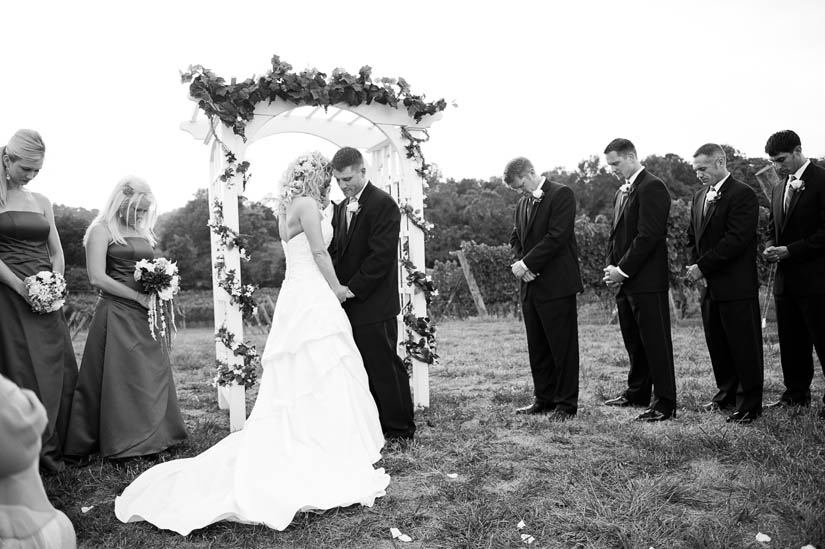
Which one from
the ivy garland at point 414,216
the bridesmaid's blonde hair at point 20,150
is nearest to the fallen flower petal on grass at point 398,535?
the ivy garland at point 414,216

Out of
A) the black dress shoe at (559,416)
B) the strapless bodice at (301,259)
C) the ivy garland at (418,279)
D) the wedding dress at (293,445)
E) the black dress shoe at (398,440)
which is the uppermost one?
the strapless bodice at (301,259)

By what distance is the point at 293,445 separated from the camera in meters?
3.69

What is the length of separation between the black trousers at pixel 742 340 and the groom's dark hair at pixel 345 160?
10.6ft

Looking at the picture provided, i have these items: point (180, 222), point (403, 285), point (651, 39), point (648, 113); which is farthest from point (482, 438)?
point (180, 222)

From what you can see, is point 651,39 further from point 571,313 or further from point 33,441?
point 33,441

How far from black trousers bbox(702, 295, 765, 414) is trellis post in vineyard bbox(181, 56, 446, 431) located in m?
2.54

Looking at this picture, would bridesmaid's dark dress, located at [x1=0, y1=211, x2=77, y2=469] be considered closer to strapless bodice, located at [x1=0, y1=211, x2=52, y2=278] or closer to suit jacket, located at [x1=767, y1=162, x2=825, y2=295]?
strapless bodice, located at [x1=0, y1=211, x2=52, y2=278]

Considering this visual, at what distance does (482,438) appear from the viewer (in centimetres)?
474

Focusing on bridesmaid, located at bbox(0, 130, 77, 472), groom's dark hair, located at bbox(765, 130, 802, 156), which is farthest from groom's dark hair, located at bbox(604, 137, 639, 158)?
bridesmaid, located at bbox(0, 130, 77, 472)

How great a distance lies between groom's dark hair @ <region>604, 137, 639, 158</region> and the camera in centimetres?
525

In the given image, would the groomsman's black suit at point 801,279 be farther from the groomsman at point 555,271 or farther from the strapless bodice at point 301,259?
the strapless bodice at point 301,259

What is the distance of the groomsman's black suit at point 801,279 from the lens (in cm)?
480

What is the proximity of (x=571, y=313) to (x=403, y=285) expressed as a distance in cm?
162

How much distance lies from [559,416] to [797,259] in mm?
2346
